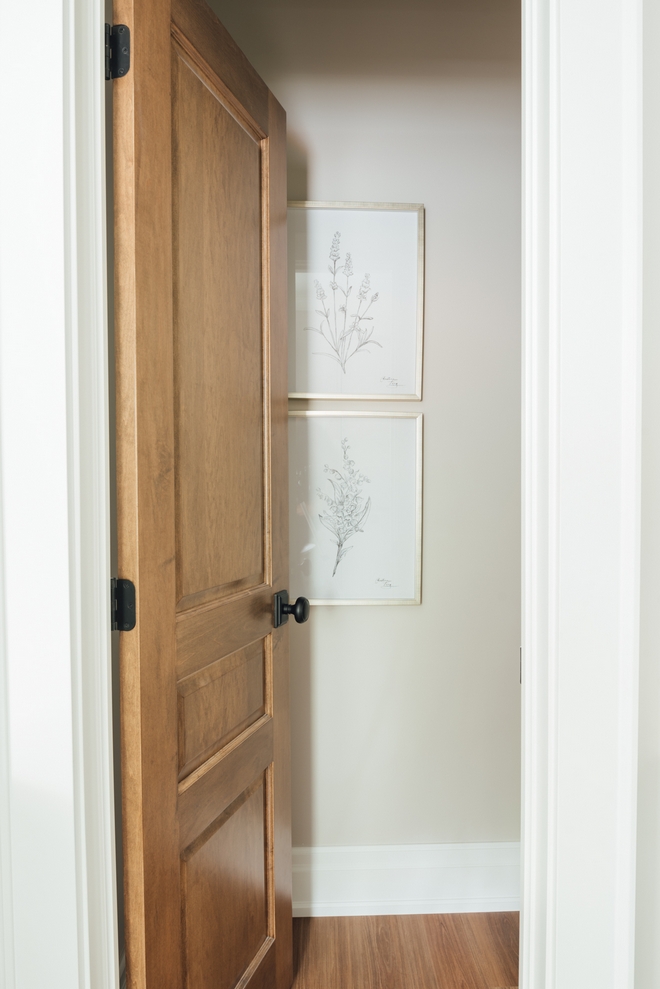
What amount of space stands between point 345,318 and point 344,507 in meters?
0.59

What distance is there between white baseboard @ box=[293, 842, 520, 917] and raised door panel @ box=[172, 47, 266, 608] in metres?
1.08

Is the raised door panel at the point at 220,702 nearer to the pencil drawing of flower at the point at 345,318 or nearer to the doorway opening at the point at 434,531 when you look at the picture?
the doorway opening at the point at 434,531

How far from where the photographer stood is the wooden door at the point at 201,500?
1002 millimetres

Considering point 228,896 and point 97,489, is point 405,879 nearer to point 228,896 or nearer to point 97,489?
Result: point 228,896

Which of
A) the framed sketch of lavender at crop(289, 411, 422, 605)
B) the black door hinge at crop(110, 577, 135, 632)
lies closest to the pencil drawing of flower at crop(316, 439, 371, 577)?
the framed sketch of lavender at crop(289, 411, 422, 605)

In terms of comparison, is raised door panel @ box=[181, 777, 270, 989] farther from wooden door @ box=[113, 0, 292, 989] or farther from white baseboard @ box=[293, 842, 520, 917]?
white baseboard @ box=[293, 842, 520, 917]

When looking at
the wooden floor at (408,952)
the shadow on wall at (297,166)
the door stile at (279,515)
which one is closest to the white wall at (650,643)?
the door stile at (279,515)

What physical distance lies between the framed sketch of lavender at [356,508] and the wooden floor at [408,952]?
3.20 feet

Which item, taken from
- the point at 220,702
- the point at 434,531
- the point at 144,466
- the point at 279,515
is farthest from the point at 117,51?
the point at 434,531

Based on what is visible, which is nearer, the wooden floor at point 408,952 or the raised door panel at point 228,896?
the raised door panel at point 228,896

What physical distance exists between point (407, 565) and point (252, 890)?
3.18 feet

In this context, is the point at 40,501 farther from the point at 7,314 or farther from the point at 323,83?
the point at 323,83

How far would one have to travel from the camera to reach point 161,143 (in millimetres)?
1050

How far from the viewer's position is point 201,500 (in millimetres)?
1208
